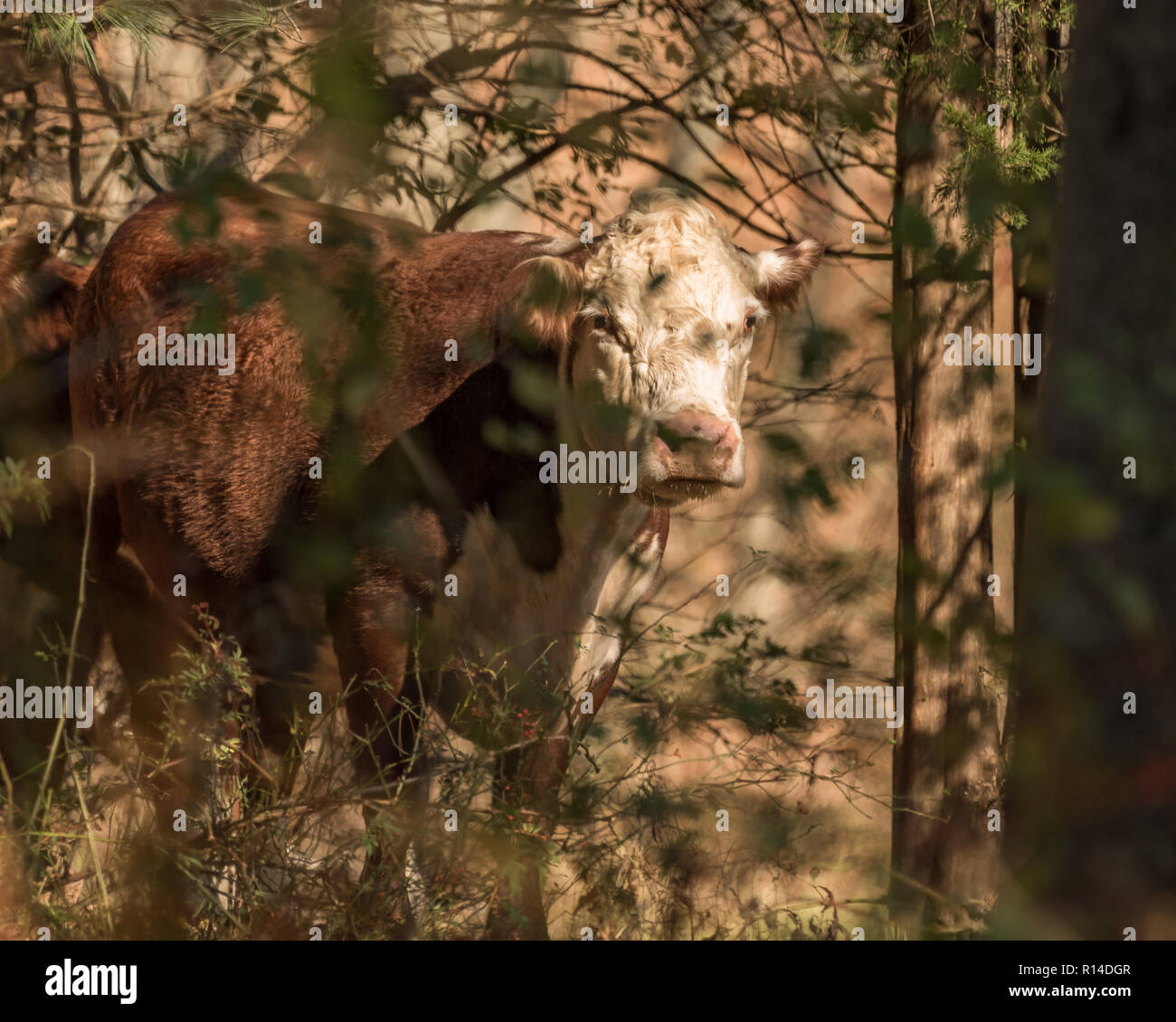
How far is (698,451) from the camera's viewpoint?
338cm

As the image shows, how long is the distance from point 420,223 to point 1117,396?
4.61m

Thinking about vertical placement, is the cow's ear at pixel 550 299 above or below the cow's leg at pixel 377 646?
above

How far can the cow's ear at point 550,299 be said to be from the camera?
12.6 feet

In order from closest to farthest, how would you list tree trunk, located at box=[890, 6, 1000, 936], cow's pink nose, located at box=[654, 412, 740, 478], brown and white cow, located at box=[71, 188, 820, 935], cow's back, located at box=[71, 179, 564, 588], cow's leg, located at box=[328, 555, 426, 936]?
cow's pink nose, located at box=[654, 412, 740, 478] < brown and white cow, located at box=[71, 188, 820, 935] < cow's leg, located at box=[328, 555, 426, 936] < cow's back, located at box=[71, 179, 564, 588] < tree trunk, located at box=[890, 6, 1000, 936]

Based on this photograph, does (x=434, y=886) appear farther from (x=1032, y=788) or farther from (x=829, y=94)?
(x=829, y=94)

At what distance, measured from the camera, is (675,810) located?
2469mm

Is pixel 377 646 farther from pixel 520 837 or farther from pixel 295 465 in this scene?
pixel 520 837

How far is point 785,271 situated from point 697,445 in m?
1.06

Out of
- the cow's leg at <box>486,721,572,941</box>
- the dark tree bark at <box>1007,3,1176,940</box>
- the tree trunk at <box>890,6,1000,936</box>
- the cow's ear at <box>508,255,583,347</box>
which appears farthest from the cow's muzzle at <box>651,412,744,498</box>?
the tree trunk at <box>890,6,1000,936</box>

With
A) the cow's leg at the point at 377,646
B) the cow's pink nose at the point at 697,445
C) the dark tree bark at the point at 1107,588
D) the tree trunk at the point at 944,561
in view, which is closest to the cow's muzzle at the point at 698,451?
the cow's pink nose at the point at 697,445

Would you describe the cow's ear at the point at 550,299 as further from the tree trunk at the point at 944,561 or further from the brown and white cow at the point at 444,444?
the tree trunk at the point at 944,561

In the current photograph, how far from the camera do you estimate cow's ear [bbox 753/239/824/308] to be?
13.6ft

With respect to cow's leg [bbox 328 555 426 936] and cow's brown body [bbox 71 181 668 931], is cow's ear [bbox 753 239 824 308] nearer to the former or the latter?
cow's brown body [bbox 71 181 668 931]

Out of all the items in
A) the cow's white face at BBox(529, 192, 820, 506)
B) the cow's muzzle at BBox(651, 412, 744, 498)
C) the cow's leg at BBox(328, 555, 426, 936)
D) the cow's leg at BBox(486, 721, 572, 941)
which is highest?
the cow's white face at BBox(529, 192, 820, 506)
